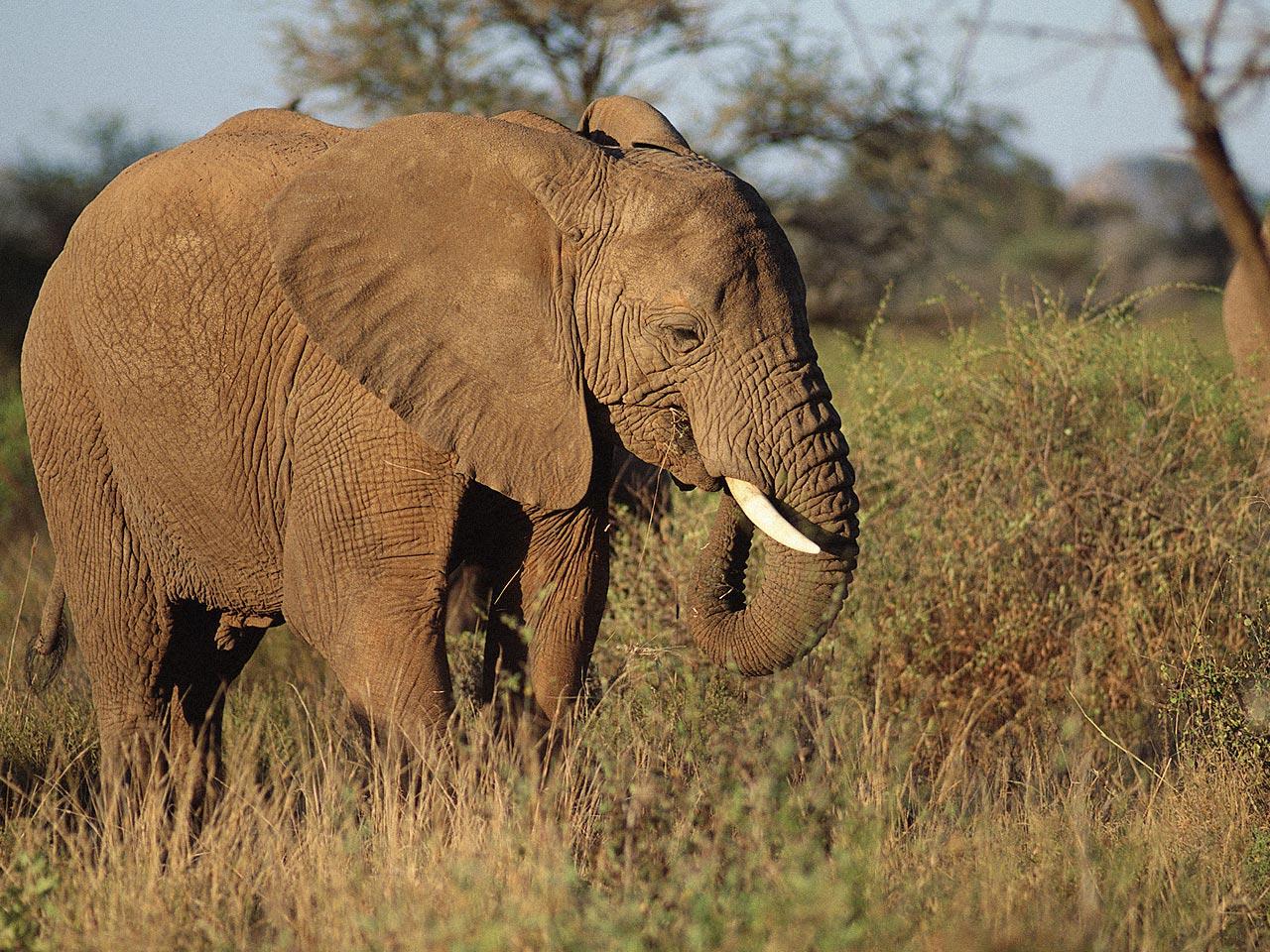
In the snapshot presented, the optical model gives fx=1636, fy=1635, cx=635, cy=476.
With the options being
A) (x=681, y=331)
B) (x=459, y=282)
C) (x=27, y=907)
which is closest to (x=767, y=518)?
(x=681, y=331)

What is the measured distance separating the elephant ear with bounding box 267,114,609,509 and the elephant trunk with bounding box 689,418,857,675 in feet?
1.68

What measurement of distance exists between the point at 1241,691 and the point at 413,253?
9.75ft

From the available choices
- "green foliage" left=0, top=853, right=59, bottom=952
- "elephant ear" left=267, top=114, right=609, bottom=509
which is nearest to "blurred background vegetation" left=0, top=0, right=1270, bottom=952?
"green foliage" left=0, top=853, right=59, bottom=952

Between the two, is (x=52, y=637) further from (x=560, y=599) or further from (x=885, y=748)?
(x=885, y=748)

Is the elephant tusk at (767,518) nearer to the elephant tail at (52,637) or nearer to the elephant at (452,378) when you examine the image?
the elephant at (452,378)

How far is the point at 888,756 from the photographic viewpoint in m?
4.75

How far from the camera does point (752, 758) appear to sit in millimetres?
3740

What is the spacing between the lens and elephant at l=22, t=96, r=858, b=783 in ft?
13.6

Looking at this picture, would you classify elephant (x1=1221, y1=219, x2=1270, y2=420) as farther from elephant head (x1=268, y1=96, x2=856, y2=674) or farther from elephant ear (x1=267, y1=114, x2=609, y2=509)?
elephant ear (x1=267, y1=114, x2=609, y2=509)

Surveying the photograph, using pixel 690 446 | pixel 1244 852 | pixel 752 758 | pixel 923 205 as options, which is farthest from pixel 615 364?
pixel 923 205

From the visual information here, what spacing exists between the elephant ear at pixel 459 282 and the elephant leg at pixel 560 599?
344 mm

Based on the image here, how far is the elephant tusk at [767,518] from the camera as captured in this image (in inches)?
159

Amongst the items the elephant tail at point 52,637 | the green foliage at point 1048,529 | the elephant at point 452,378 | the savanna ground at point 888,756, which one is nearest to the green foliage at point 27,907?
the savanna ground at point 888,756

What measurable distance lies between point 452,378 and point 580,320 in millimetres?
372
